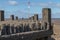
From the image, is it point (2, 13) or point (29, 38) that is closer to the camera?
point (29, 38)

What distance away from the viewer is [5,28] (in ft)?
14.0

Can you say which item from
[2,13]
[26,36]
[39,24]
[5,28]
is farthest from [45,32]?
Answer: [2,13]

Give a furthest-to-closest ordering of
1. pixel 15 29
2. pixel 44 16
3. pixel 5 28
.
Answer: pixel 44 16
pixel 15 29
pixel 5 28

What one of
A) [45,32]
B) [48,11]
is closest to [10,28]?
[45,32]

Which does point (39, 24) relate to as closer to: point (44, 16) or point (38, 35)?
point (44, 16)

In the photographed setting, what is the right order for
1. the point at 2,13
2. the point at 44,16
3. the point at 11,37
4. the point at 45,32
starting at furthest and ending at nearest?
the point at 2,13 < the point at 44,16 < the point at 45,32 < the point at 11,37

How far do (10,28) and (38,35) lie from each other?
0.89 meters

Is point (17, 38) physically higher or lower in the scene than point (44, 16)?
lower

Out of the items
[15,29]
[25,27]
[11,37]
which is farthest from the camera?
[25,27]

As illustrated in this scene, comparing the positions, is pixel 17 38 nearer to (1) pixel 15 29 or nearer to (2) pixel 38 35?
(1) pixel 15 29

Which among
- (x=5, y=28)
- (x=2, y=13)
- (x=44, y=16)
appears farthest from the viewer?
(x=2, y=13)

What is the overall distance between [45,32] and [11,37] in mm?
1731

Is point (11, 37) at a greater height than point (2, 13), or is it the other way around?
point (2, 13)

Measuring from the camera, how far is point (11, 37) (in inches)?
154
